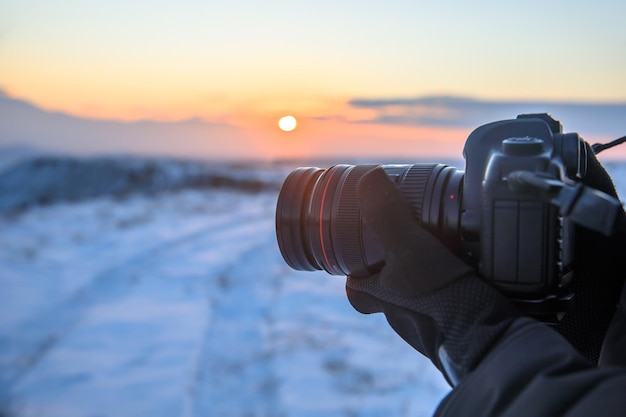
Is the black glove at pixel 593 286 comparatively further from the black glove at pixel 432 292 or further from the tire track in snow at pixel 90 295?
the tire track in snow at pixel 90 295

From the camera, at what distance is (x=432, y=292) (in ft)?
3.55

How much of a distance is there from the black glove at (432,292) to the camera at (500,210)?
0.29ft

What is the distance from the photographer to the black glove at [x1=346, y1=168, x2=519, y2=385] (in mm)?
994

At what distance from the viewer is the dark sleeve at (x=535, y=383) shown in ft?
2.39

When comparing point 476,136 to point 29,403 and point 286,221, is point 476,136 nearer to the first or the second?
point 286,221

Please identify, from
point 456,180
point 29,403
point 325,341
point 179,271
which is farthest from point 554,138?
point 179,271

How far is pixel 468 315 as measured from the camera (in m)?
1.02

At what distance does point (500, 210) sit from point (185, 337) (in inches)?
108

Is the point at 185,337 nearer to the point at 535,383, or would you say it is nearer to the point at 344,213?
the point at 344,213

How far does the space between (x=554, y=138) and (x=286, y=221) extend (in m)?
0.70

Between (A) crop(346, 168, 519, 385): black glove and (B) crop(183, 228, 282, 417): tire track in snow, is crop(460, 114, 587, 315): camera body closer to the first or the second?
(A) crop(346, 168, 519, 385): black glove

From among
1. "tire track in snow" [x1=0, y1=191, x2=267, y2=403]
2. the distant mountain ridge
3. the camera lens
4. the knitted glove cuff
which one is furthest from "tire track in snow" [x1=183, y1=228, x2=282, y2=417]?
the distant mountain ridge

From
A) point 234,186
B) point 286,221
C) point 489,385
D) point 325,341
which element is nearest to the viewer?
point 489,385

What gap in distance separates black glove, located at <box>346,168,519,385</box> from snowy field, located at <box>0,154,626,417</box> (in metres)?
1.64
